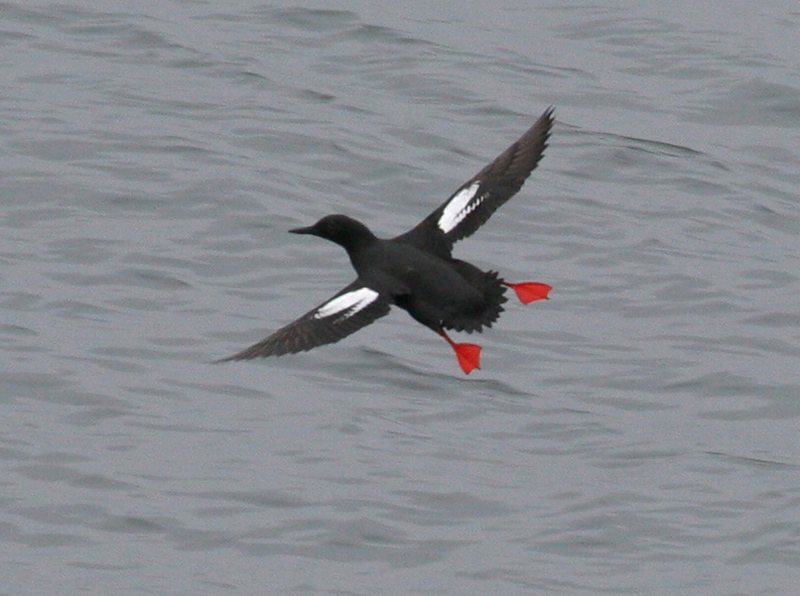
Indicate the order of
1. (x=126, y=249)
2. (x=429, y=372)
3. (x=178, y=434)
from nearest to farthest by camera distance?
(x=178, y=434), (x=429, y=372), (x=126, y=249)

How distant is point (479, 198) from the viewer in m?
9.18

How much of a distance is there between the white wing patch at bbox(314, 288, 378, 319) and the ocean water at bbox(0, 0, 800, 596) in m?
1.52

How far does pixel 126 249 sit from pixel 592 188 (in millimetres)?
3504

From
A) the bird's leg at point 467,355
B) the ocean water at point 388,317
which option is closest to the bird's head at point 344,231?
the bird's leg at point 467,355

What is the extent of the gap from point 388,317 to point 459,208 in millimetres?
3190

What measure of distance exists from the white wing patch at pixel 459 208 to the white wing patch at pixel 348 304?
69cm

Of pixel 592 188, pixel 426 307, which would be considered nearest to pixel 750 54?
pixel 592 188

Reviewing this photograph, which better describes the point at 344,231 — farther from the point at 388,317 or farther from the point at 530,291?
the point at 388,317

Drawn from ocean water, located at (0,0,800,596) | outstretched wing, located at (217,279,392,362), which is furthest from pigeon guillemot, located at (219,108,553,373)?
ocean water, located at (0,0,800,596)

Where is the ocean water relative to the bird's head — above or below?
below

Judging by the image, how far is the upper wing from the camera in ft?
29.0

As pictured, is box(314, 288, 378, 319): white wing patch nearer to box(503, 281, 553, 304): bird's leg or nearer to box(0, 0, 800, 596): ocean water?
box(503, 281, 553, 304): bird's leg

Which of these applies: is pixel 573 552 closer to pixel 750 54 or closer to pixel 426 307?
pixel 426 307

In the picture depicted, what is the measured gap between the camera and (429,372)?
11461mm
